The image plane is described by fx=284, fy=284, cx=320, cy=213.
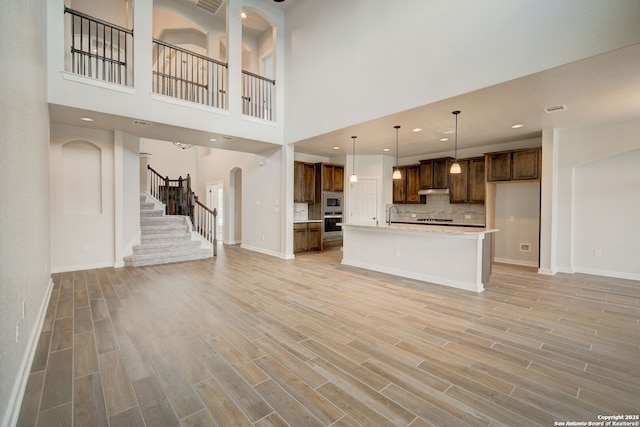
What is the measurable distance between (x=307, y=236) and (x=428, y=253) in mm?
3871

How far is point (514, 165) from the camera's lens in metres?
6.07

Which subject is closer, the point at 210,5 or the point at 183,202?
the point at 210,5

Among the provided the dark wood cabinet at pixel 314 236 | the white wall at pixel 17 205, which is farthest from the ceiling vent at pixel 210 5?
the dark wood cabinet at pixel 314 236

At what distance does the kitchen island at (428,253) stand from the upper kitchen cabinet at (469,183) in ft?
7.05

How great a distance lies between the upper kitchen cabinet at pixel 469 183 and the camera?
680cm

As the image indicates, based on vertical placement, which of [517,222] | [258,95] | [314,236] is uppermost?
[258,95]

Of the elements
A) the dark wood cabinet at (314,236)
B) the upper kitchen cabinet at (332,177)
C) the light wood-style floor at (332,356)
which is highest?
the upper kitchen cabinet at (332,177)

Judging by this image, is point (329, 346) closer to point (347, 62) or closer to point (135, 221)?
point (347, 62)

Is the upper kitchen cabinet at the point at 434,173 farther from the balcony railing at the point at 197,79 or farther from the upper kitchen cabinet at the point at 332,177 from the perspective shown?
the balcony railing at the point at 197,79

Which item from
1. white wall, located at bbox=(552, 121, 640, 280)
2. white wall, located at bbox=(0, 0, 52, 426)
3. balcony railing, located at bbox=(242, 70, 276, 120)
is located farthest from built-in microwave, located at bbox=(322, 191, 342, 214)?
white wall, located at bbox=(0, 0, 52, 426)

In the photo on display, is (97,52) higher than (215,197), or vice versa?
(97,52)

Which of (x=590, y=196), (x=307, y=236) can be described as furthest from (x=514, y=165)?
(x=307, y=236)

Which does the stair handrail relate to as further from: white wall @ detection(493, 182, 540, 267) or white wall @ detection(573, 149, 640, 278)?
white wall @ detection(573, 149, 640, 278)

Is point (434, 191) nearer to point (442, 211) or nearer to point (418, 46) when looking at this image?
point (442, 211)
